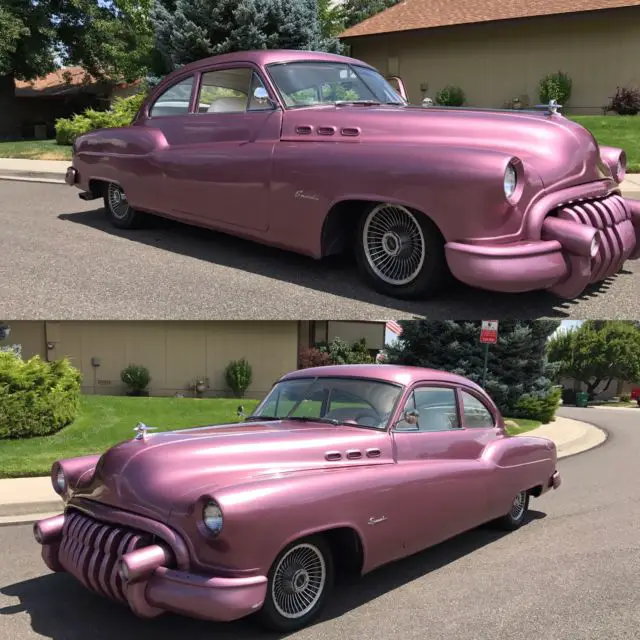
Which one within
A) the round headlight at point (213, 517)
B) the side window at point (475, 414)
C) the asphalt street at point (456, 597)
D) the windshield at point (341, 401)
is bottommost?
the asphalt street at point (456, 597)

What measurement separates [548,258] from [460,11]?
25410 millimetres

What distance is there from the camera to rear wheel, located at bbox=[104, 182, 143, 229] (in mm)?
8852

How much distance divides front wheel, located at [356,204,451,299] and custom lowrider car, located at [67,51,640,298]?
12mm

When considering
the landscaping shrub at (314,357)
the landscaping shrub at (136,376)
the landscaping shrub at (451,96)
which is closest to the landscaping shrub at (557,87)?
the landscaping shrub at (451,96)

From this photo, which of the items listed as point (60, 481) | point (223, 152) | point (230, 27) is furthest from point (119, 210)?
point (230, 27)

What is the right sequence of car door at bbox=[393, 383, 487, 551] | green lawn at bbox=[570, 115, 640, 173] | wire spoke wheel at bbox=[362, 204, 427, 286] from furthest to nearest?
green lawn at bbox=[570, 115, 640, 173] → wire spoke wheel at bbox=[362, 204, 427, 286] → car door at bbox=[393, 383, 487, 551]

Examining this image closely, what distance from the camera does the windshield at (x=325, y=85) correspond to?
714cm

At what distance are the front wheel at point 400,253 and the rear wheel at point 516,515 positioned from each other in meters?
2.03

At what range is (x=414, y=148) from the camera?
19.3 feet

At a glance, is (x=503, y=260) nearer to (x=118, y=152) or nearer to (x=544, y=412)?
(x=118, y=152)

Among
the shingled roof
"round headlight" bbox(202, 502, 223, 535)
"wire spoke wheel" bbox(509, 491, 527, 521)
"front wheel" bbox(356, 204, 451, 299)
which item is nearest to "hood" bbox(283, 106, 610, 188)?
"front wheel" bbox(356, 204, 451, 299)

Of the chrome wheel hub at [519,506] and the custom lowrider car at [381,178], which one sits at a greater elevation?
the custom lowrider car at [381,178]

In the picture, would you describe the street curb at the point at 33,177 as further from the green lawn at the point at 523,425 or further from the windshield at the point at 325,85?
the green lawn at the point at 523,425

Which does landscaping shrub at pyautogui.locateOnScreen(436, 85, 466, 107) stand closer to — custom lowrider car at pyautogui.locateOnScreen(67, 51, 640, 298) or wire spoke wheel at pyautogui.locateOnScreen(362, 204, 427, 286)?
custom lowrider car at pyautogui.locateOnScreen(67, 51, 640, 298)
